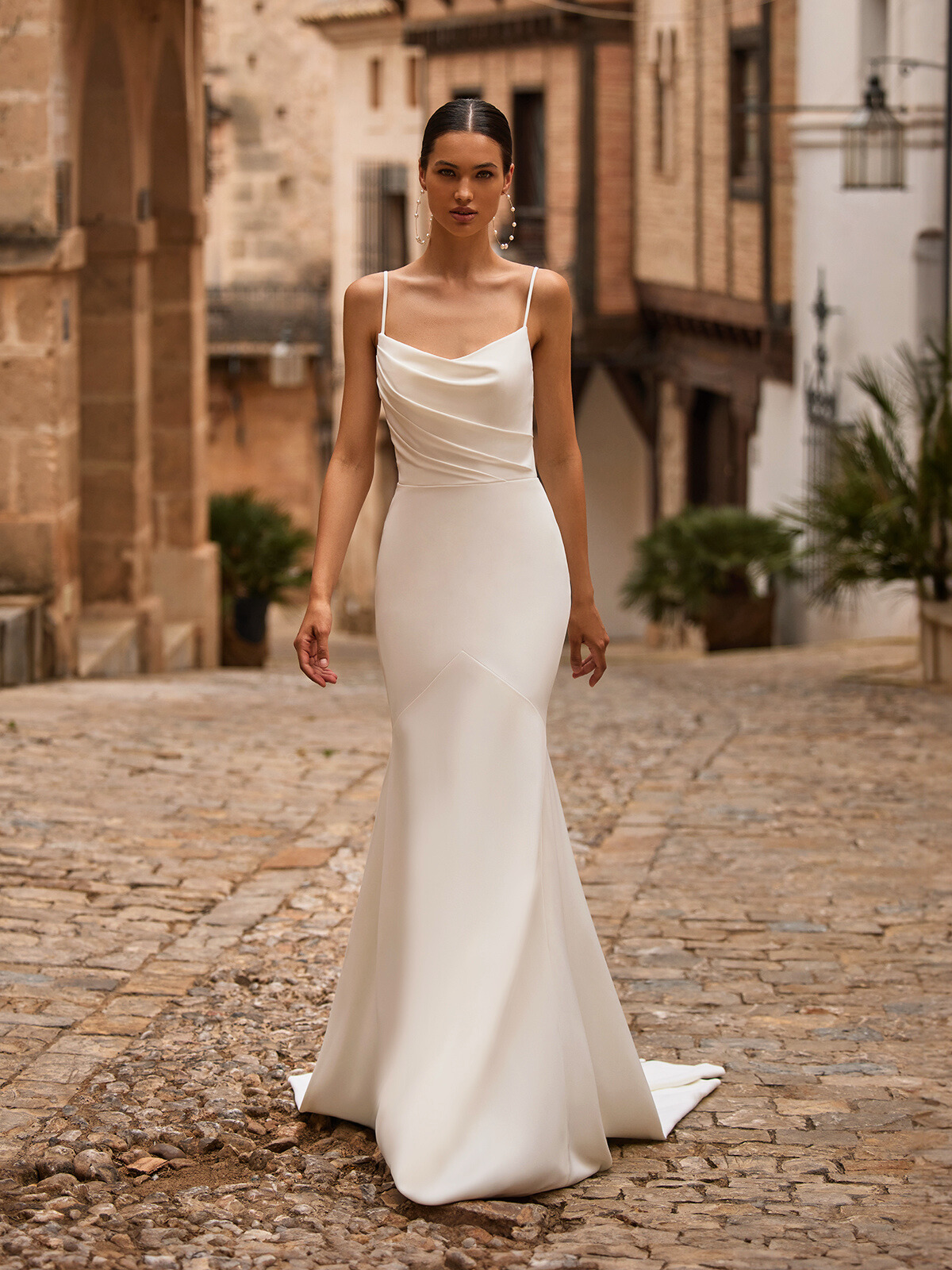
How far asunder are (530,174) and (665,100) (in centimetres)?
247

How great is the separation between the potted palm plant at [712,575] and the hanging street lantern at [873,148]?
2.94 metres

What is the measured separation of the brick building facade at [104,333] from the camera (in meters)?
9.24

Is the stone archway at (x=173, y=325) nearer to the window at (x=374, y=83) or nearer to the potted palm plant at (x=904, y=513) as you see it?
the potted palm plant at (x=904, y=513)

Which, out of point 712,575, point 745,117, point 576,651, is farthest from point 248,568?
point 576,651

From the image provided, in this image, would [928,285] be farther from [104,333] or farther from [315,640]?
[315,640]

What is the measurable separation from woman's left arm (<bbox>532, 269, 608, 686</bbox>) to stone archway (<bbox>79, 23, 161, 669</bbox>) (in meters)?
7.88

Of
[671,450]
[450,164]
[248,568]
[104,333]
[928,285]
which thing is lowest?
[248,568]

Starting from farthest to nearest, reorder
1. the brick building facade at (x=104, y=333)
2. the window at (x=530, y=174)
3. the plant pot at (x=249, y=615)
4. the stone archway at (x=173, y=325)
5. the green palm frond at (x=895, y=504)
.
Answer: the window at (x=530, y=174) → the plant pot at (x=249, y=615) → the stone archway at (x=173, y=325) → the green palm frond at (x=895, y=504) → the brick building facade at (x=104, y=333)

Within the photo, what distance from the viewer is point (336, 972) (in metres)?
4.52

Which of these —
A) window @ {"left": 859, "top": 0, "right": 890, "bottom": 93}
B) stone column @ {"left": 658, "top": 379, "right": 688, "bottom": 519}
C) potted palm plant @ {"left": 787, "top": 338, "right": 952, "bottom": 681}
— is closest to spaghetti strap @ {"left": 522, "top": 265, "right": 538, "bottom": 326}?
potted palm plant @ {"left": 787, "top": 338, "right": 952, "bottom": 681}

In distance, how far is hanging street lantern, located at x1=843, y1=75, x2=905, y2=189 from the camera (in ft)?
43.2

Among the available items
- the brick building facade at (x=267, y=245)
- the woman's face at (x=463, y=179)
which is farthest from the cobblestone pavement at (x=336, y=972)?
the brick building facade at (x=267, y=245)

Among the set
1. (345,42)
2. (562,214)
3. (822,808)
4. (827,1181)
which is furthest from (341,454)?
(345,42)

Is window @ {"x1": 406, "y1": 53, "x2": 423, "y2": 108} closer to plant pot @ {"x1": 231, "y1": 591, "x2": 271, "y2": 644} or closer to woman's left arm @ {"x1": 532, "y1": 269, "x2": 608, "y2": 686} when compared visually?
plant pot @ {"x1": 231, "y1": 591, "x2": 271, "y2": 644}
